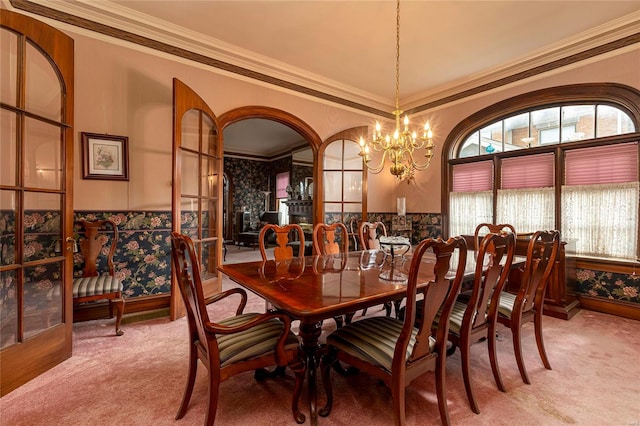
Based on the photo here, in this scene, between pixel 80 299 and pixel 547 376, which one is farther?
pixel 80 299

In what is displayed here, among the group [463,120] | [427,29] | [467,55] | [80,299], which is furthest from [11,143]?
[463,120]

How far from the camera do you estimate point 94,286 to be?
2.51 m

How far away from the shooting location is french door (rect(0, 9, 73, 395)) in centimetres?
187

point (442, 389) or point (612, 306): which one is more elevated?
point (442, 389)

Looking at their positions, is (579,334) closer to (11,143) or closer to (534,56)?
(534,56)

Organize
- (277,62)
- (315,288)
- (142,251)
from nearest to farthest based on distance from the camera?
1. (315,288)
2. (142,251)
3. (277,62)

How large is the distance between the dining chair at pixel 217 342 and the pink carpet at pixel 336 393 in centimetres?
25

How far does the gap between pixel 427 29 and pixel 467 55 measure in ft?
2.86

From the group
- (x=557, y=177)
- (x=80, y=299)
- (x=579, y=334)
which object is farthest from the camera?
(x=557, y=177)

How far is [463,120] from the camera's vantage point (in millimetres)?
4461

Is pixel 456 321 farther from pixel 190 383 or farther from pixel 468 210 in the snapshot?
pixel 468 210

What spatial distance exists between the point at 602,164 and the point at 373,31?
3.00 metres

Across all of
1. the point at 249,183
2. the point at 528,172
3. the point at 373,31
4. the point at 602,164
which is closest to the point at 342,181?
the point at 373,31

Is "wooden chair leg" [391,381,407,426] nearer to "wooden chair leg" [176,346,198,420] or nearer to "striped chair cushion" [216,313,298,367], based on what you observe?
"striped chair cushion" [216,313,298,367]
